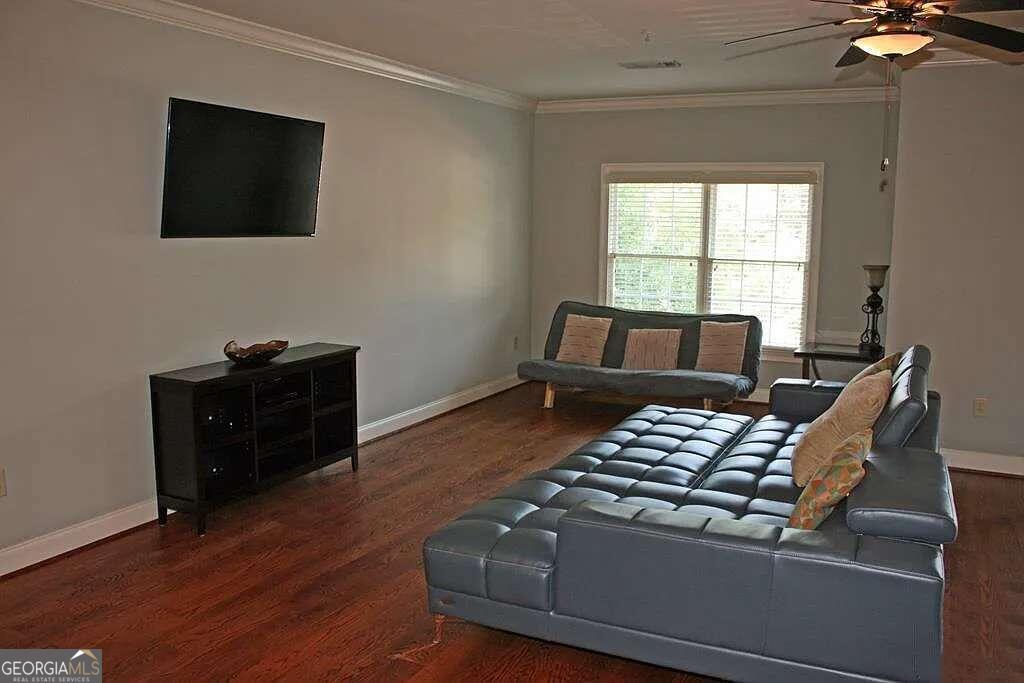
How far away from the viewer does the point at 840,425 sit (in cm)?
361

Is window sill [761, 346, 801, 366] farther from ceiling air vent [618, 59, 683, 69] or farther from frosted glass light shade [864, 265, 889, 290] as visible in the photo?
ceiling air vent [618, 59, 683, 69]

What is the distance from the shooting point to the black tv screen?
4.42 meters

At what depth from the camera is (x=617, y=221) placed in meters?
7.87

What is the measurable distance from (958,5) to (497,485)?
336 centimetres

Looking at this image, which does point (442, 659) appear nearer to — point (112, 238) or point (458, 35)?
point (112, 238)

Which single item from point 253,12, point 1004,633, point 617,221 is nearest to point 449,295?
point 617,221

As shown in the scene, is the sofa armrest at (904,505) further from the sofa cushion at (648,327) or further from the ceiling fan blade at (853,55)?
the sofa cushion at (648,327)

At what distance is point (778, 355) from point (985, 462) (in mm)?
2056

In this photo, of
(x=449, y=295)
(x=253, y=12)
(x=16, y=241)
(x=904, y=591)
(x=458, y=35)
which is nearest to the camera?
(x=904, y=591)

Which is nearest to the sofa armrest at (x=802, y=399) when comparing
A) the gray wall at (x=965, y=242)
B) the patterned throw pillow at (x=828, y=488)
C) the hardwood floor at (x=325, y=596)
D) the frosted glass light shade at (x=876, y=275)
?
the hardwood floor at (x=325, y=596)

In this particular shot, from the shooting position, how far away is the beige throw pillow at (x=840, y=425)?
3.55 m

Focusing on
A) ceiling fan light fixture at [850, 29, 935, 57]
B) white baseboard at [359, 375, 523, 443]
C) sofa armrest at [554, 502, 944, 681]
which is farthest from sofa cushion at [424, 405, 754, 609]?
white baseboard at [359, 375, 523, 443]

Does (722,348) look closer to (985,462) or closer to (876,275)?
(876,275)

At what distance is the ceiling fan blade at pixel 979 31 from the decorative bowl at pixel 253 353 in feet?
11.0
